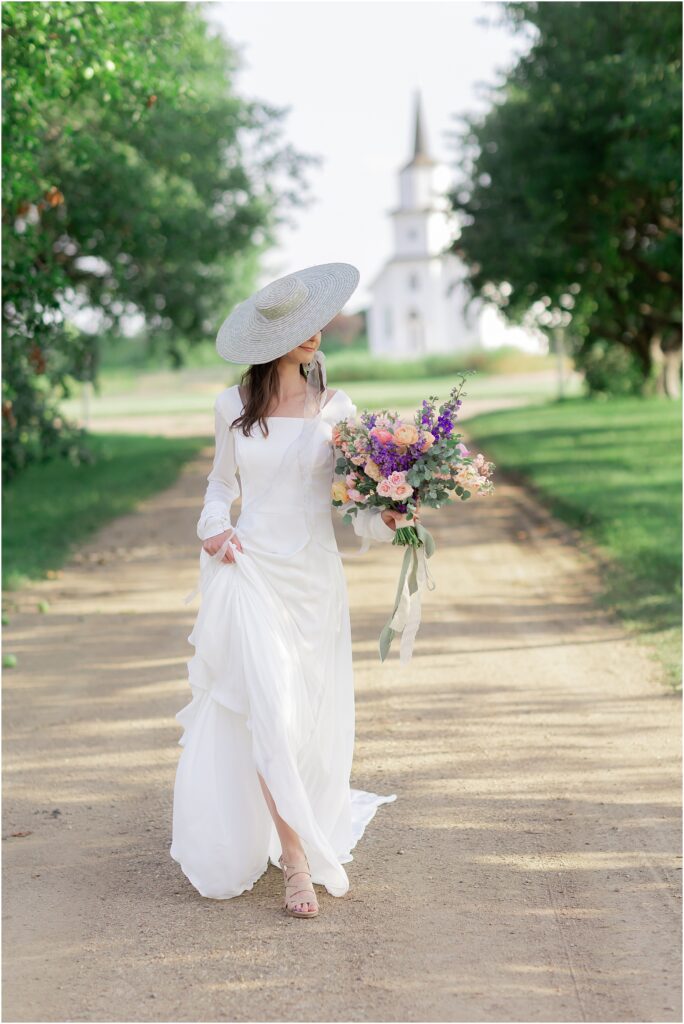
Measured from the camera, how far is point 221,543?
5.00m

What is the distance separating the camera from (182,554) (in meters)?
13.4

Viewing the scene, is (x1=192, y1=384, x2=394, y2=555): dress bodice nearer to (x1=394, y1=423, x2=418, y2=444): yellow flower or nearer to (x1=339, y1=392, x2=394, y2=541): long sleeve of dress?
(x1=339, y1=392, x2=394, y2=541): long sleeve of dress

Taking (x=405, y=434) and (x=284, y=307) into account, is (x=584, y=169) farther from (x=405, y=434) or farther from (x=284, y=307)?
(x=405, y=434)

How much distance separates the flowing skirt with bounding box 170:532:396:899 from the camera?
4.76 m

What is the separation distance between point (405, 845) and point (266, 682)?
3.87ft

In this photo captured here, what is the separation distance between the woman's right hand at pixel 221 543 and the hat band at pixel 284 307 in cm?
93

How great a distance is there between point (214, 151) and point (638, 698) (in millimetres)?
15904

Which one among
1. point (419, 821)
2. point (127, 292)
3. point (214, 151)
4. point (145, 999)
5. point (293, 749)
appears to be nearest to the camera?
point (145, 999)

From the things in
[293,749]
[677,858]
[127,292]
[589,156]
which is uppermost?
[589,156]

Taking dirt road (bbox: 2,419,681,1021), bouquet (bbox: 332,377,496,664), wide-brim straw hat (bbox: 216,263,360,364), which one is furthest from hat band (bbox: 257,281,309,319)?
dirt road (bbox: 2,419,681,1021)

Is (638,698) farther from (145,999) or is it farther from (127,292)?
(127,292)

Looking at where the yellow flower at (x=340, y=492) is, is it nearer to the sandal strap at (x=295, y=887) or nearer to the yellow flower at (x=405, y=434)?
the yellow flower at (x=405, y=434)

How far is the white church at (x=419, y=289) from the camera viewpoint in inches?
3593

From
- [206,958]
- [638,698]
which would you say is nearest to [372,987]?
[206,958]
